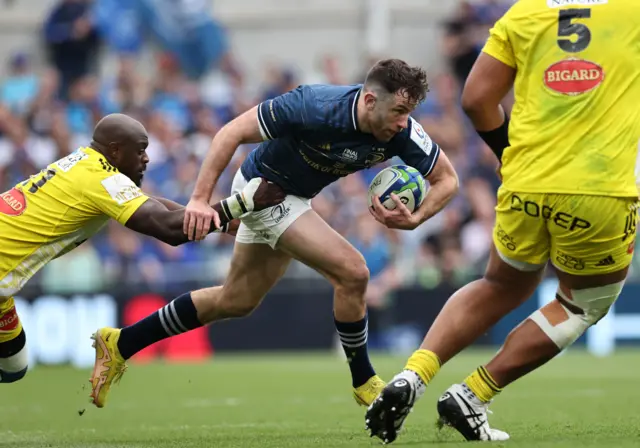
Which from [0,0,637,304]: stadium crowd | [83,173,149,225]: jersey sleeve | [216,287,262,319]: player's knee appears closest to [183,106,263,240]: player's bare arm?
[83,173,149,225]: jersey sleeve

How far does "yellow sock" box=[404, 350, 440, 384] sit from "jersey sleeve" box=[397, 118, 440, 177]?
1.48m

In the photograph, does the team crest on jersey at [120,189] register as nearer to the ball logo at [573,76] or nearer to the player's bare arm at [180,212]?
the player's bare arm at [180,212]

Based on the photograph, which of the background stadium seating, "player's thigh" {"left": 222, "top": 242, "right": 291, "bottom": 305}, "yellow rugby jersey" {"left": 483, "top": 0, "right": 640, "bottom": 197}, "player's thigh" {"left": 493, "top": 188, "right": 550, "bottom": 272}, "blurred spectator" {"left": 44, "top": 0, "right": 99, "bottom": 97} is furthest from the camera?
"blurred spectator" {"left": 44, "top": 0, "right": 99, "bottom": 97}

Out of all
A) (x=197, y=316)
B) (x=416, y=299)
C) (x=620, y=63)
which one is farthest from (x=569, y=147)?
(x=416, y=299)

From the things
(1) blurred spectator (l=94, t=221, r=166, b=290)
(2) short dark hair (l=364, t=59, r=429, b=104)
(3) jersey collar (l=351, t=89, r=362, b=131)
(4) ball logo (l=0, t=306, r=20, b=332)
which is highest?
(2) short dark hair (l=364, t=59, r=429, b=104)

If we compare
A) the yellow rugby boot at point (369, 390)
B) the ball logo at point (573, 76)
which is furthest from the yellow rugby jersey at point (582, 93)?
the yellow rugby boot at point (369, 390)

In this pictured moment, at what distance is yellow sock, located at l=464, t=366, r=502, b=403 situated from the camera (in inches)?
242

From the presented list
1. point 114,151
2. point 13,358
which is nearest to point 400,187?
point 114,151

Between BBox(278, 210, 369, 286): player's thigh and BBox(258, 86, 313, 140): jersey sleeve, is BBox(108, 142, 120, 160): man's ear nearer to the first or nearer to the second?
BBox(258, 86, 313, 140): jersey sleeve

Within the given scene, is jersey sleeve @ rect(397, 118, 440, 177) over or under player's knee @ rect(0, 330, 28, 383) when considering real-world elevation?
over

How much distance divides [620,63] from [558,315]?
1349 mm

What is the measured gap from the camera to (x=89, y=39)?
64.6 ft

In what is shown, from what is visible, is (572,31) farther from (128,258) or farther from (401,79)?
(128,258)

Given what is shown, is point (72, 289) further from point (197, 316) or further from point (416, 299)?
point (197, 316)
